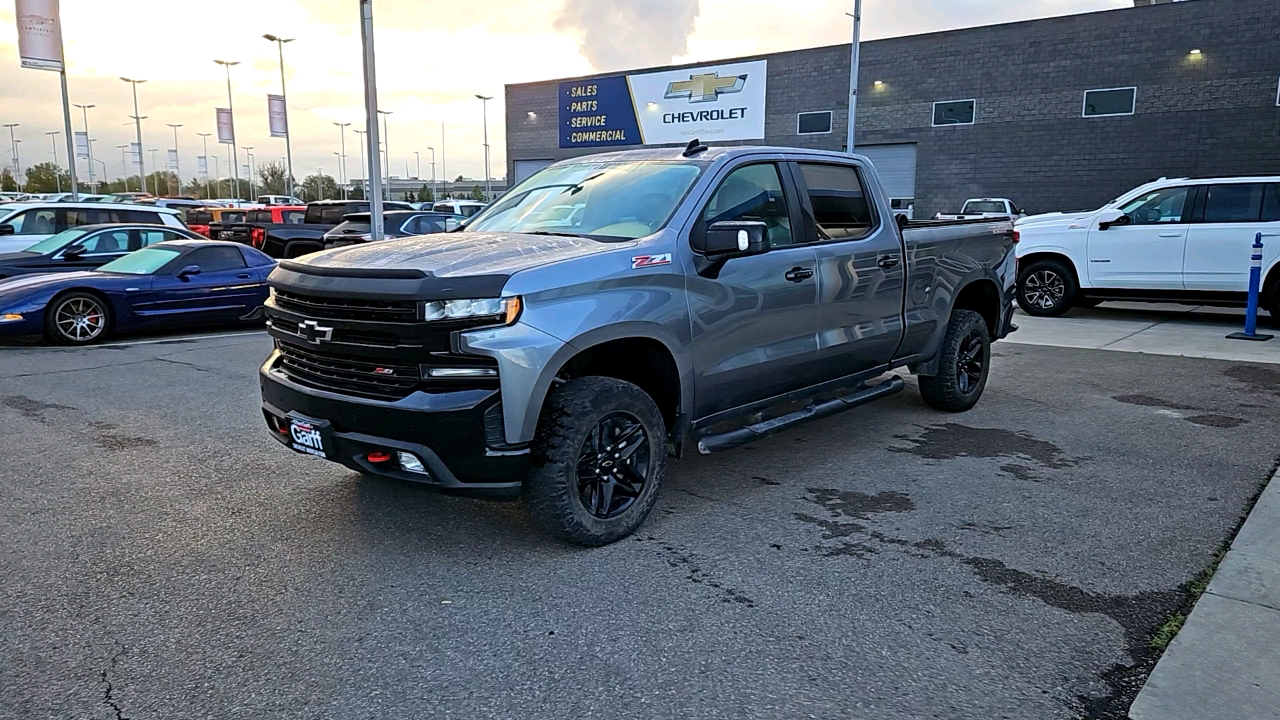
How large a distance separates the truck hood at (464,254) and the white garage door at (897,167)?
88.9ft

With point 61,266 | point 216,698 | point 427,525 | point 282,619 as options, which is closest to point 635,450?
point 427,525

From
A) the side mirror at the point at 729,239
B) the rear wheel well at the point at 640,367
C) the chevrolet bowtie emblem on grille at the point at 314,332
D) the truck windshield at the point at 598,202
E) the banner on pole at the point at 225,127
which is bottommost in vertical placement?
the rear wheel well at the point at 640,367

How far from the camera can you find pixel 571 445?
390 centimetres

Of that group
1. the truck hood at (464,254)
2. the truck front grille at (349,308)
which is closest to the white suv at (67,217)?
the truck hood at (464,254)

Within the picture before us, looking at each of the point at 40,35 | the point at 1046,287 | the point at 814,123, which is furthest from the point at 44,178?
the point at 1046,287

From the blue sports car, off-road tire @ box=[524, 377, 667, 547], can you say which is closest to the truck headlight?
off-road tire @ box=[524, 377, 667, 547]

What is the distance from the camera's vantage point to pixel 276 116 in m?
44.2

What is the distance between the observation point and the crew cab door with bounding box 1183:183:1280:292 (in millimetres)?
11109

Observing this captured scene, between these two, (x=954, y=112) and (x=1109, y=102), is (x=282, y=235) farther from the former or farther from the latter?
(x=1109, y=102)

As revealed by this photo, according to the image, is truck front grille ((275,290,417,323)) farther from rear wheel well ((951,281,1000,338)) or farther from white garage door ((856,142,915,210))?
white garage door ((856,142,915,210))

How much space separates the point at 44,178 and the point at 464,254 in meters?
104

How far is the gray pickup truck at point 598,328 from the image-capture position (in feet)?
12.2

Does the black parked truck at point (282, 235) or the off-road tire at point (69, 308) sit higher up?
the black parked truck at point (282, 235)

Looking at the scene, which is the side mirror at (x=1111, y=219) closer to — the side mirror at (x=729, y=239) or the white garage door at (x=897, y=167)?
the side mirror at (x=729, y=239)
